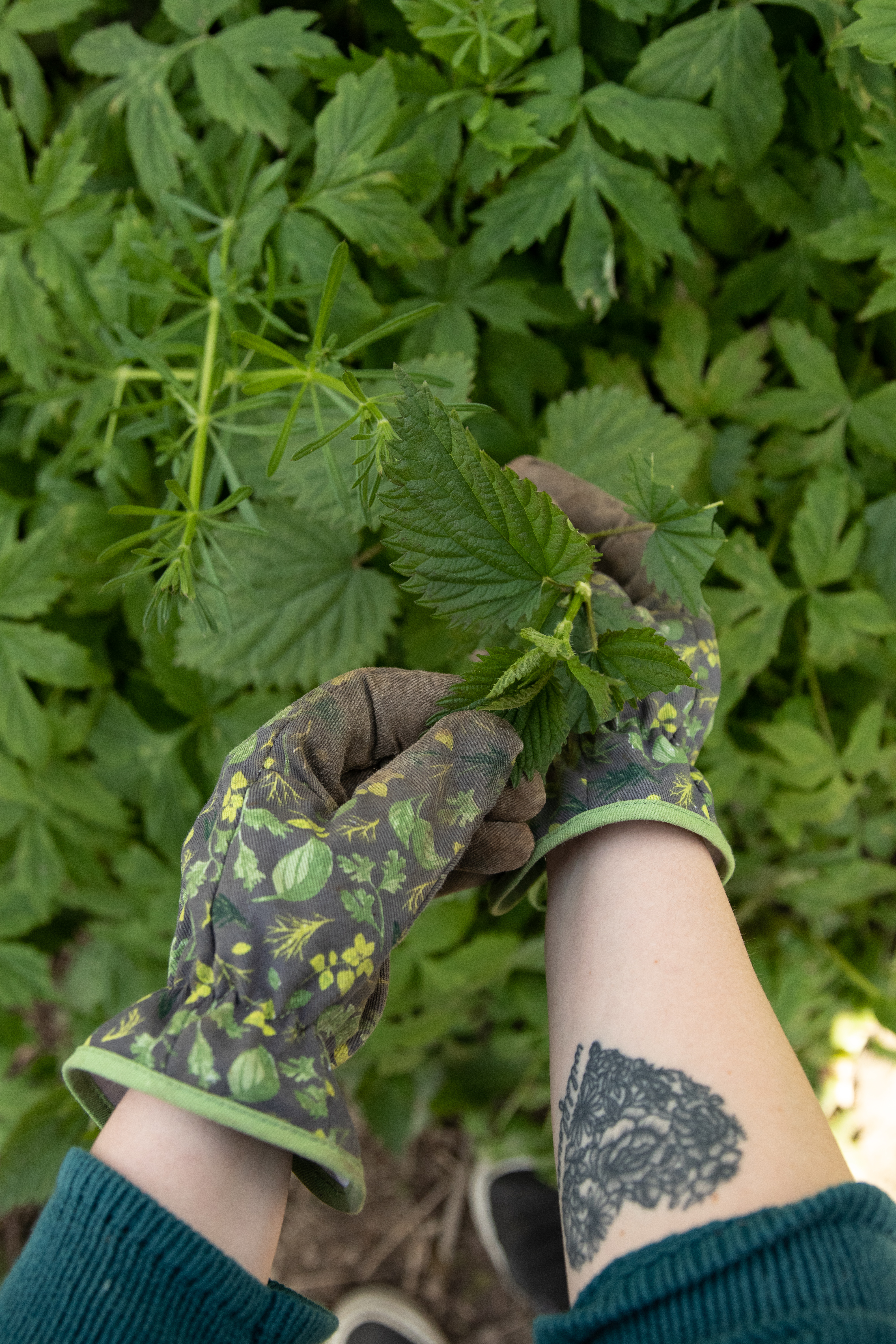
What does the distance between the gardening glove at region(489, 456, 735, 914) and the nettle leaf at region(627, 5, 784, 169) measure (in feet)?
2.14

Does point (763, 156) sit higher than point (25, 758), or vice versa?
point (763, 156)

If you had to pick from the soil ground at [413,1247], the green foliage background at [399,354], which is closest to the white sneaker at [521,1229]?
the soil ground at [413,1247]

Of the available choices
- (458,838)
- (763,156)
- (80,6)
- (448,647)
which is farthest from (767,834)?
(80,6)

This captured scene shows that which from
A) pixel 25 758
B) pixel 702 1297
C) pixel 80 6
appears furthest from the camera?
pixel 25 758

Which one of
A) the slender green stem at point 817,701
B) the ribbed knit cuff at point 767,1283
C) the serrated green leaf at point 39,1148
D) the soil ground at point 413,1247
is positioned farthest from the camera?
the soil ground at point 413,1247

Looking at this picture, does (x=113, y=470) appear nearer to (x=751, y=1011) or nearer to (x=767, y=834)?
(x=751, y=1011)

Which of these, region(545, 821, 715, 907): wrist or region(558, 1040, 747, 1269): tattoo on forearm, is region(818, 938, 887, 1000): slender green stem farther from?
region(558, 1040, 747, 1269): tattoo on forearm

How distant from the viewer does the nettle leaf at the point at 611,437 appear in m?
1.47

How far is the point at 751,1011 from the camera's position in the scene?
0.99 metres

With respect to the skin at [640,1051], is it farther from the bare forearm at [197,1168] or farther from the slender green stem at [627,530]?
the slender green stem at [627,530]

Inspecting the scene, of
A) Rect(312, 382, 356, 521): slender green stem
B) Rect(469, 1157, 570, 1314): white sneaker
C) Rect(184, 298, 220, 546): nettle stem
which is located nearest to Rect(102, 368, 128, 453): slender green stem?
Rect(184, 298, 220, 546): nettle stem

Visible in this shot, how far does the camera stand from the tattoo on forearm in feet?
2.84

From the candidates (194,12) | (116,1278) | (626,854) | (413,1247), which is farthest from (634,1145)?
(413,1247)

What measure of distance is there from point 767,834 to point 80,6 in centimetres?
220
